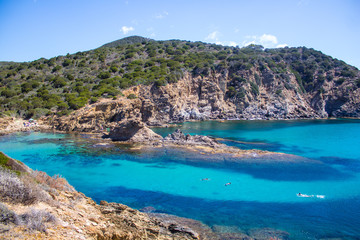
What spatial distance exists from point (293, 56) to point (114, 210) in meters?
76.8

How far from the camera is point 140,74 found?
1932 inches

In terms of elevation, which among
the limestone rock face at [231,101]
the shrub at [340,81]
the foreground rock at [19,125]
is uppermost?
the shrub at [340,81]

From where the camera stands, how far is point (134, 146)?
24938 millimetres

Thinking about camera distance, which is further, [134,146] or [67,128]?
[67,128]

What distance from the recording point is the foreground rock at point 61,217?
4.98 meters

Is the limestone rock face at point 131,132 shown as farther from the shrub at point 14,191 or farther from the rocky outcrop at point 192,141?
the shrub at point 14,191

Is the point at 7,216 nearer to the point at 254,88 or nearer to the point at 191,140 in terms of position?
the point at 191,140

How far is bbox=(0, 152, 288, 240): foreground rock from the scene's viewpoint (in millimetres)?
4977

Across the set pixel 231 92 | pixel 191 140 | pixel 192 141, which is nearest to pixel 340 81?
pixel 231 92

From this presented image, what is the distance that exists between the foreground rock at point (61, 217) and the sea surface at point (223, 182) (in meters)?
2.47

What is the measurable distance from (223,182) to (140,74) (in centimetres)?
3801

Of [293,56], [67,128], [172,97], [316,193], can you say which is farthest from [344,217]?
[293,56]

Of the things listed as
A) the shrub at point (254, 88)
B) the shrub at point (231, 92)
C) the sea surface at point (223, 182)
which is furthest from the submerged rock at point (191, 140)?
the shrub at point (254, 88)

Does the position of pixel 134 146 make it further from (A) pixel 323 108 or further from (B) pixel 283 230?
(A) pixel 323 108
